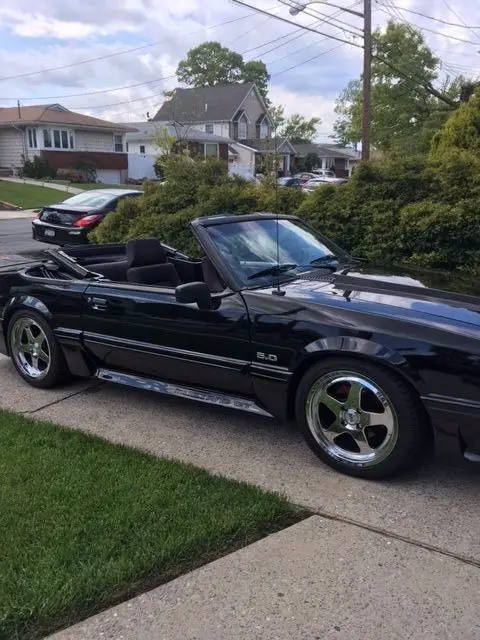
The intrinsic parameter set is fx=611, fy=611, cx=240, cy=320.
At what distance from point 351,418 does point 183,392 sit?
3.98 ft

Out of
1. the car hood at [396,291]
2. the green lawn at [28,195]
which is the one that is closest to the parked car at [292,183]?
the car hood at [396,291]

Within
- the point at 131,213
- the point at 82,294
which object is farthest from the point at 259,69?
the point at 82,294

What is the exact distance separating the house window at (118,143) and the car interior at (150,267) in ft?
142

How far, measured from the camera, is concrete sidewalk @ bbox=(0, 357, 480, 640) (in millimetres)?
2271

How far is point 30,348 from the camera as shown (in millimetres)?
4980

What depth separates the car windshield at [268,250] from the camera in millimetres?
4008

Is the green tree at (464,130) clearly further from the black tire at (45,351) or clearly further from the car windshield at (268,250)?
the black tire at (45,351)

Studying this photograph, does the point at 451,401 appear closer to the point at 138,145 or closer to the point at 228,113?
the point at 138,145

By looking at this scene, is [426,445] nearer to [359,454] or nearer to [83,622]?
[359,454]

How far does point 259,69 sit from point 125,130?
45591mm

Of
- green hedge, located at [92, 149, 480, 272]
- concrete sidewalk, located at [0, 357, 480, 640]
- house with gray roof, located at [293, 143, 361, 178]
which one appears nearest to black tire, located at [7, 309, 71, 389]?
concrete sidewalk, located at [0, 357, 480, 640]

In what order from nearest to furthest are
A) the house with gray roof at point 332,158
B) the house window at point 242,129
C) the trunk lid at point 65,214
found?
the trunk lid at point 65,214 < the house window at point 242,129 < the house with gray roof at point 332,158

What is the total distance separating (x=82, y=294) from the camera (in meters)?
4.51

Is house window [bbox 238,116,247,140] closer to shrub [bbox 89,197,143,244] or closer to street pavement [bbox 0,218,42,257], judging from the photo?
street pavement [bbox 0,218,42,257]
